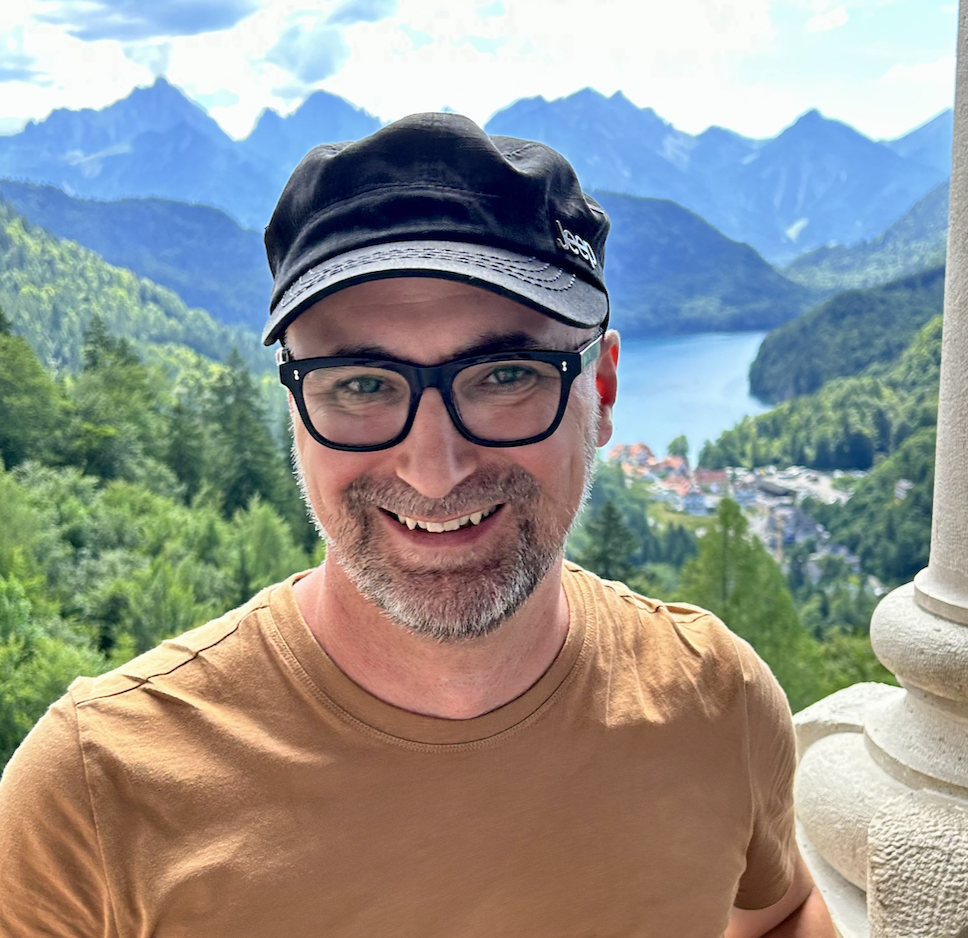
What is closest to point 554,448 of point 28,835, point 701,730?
point 701,730

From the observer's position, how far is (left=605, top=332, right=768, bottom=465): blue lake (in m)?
51.5

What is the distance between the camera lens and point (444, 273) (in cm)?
105

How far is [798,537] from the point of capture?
35938 millimetres

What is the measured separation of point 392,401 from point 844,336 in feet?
138

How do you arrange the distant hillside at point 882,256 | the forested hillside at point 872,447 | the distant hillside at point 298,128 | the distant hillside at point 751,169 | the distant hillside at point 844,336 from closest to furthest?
the forested hillside at point 872,447, the distant hillside at point 844,336, the distant hillside at point 882,256, the distant hillside at point 751,169, the distant hillside at point 298,128

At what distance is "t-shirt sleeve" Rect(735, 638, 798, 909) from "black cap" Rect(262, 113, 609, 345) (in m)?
0.62

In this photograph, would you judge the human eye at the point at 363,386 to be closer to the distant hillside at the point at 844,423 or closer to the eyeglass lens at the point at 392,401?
the eyeglass lens at the point at 392,401

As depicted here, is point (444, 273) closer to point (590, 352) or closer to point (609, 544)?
point (590, 352)

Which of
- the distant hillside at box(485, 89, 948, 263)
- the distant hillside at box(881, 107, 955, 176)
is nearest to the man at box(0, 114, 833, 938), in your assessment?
the distant hillside at box(485, 89, 948, 263)

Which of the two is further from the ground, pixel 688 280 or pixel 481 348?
pixel 688 280

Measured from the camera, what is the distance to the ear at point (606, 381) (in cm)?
137

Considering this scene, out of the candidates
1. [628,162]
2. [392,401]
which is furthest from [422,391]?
[628,162]

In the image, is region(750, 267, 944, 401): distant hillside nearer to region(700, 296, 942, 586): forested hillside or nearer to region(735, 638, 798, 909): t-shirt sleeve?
region(700, 296, 942, 586): forested hillside

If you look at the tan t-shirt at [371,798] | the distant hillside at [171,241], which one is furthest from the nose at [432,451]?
the distant hillside at [171,241]
